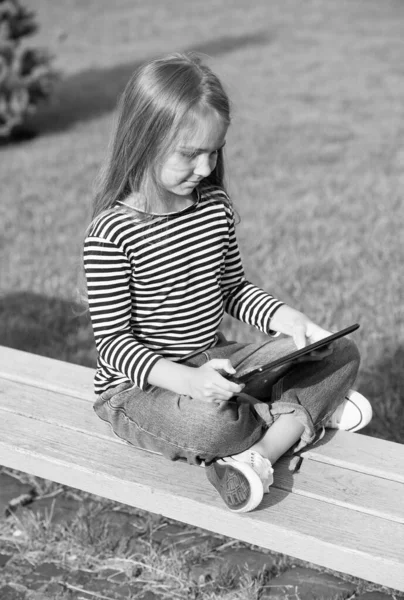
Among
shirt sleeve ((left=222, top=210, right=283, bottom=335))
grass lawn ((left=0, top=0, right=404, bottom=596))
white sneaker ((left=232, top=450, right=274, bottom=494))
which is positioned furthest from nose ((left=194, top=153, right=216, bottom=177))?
grass lawn ((left=0, top=0, right=404, bottom=596))

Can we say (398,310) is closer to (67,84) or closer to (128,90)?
(128,90)

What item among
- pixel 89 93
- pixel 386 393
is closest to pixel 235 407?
pixel 386 393

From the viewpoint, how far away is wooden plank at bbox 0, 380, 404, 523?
2.08m

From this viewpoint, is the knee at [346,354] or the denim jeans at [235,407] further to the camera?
the knee at [346,354]

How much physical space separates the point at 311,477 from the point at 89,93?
27.9 ft

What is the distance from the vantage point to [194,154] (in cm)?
223

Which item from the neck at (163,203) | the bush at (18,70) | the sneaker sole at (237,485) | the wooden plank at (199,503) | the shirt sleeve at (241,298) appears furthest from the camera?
the bush at (18,70)

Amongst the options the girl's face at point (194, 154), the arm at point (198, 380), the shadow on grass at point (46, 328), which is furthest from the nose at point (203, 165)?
the shadow on grass at point (46, 328)

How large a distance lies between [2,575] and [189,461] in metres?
0.73

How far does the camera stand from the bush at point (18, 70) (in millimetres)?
7621

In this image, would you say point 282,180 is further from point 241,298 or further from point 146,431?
point 146,431

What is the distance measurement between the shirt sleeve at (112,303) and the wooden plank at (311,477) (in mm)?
255

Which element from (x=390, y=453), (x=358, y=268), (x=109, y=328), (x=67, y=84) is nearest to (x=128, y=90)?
(x=109, y=328)

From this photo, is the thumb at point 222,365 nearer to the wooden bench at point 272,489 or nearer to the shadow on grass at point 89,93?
the wooden bench at point 272,489
